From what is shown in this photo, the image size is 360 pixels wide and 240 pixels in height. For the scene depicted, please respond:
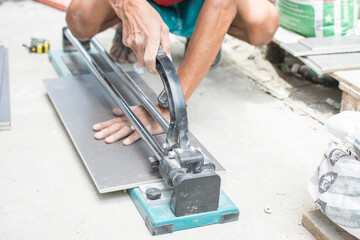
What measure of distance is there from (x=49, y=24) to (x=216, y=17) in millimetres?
2031

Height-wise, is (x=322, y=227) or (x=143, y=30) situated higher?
(x=143, y=30)

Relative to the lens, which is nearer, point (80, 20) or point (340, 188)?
point (340, 188)

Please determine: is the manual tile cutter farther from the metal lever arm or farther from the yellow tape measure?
the yellow tape measure

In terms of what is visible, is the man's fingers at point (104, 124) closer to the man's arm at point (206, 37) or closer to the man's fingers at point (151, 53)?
the man's arm at point (206, 37)

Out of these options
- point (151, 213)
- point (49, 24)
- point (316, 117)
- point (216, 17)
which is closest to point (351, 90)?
point (316, 117)

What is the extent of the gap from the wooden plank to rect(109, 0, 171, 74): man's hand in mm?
716

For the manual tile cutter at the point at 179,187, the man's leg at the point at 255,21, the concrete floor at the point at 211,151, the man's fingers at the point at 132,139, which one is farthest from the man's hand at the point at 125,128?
the man's leg at the point at 255,21

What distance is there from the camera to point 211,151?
2.19 metres

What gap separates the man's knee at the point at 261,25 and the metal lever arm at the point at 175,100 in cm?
73

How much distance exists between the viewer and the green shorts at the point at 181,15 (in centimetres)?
262

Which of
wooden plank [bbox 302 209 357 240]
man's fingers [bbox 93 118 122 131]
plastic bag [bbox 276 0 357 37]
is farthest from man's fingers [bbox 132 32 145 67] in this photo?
plastic bag [bbox 276 0 357 37]

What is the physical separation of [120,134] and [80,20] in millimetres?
648

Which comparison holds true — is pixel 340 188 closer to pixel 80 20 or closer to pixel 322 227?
pixel 322 227

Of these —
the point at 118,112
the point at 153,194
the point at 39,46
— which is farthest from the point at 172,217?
the point at 39,46
